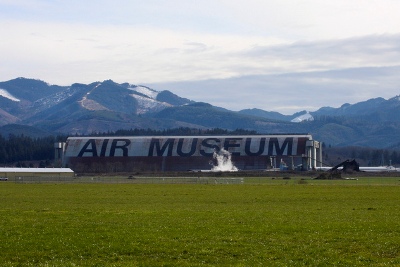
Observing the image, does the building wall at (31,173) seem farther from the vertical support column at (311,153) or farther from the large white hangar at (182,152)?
the vertical support column at (311,153)

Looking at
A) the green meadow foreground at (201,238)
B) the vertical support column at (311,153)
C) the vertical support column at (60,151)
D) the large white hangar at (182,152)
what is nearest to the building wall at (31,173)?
the large white hangar at (182,152)

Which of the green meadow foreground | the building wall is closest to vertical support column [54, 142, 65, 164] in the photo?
the building wall

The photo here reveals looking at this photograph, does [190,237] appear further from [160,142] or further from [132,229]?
[160,142]

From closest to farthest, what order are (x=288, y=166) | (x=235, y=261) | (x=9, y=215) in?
1. (x=235, y=261)
2. (x=9, y=215)
3. (x=288, y=166)

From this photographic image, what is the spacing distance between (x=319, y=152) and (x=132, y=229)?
139529 millimetres

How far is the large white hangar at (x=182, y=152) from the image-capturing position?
14838 centimetres

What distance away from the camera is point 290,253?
24391mm

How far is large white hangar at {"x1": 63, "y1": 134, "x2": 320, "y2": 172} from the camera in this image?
148375 millimetres

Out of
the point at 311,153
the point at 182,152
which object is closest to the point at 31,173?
the point at 182,152

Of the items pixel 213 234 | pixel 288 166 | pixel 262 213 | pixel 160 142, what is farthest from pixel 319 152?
pixel 213 234

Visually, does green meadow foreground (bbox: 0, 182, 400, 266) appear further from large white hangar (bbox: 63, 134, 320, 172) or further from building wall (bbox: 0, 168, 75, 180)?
large white hangar (bbox: 63, 134, 320, 172)

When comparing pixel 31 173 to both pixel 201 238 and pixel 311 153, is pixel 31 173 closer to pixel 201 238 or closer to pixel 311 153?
pixel 311 153

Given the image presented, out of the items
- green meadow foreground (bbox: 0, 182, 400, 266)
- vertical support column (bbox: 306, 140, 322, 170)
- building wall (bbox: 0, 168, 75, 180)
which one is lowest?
green meadow foreground (bbox: 0, 182, 400, 266)

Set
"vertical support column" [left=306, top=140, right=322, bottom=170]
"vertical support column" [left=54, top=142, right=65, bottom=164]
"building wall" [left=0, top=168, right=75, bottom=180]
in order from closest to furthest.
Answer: "building wall" [left=0, top=168, right=75, bottom=180] < "vertical support column" [left=306, top=140, right=322, bottom=170] < "vertical support column" [left=54, top=142, right=65, bottom=164]
